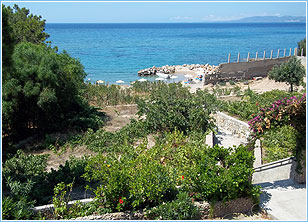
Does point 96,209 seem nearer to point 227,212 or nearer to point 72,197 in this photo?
point 72,197

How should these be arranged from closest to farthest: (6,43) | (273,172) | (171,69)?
1. (6,43)
2. (273,172)
3. (171,69)

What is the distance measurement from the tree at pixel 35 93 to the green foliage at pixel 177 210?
823cm

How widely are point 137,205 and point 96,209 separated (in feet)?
3.33

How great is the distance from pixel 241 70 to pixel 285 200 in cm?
2607

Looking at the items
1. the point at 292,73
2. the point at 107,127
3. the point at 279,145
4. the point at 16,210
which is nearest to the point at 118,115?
the point at 107,127

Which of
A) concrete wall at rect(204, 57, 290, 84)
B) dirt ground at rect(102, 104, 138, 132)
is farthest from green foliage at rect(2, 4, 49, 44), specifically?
concrete wall at rect(204, 57, 290, 84)

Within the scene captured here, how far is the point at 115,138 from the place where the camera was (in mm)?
13562

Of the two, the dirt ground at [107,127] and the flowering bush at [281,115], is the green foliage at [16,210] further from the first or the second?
the flowering bush at [281,115]

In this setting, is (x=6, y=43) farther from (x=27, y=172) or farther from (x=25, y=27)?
(x=25, y=27)

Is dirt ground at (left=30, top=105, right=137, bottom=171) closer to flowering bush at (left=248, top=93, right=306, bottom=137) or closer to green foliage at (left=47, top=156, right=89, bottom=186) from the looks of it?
green foliage at (left=47, top=156, right=89, bottom=186)

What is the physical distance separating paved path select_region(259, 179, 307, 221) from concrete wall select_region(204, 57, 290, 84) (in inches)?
866

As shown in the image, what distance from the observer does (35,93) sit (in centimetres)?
1338

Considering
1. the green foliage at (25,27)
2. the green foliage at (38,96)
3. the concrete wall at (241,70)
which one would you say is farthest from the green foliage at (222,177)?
the concrete wall at (241,70)

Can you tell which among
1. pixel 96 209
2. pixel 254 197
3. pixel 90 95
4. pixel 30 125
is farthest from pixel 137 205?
pixel 90 95
